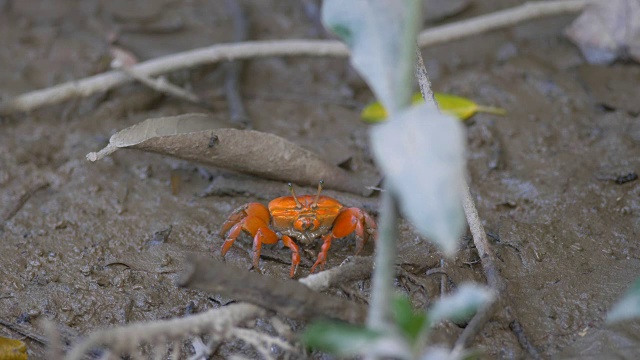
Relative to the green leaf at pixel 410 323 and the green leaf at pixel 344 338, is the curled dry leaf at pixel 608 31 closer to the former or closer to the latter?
the green leaf at pixel 410 323

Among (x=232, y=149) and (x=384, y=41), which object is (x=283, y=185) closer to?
(x=232, y=149)

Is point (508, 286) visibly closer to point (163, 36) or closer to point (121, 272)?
point (121, 272)

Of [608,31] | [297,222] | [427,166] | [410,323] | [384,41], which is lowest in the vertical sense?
[297,222]

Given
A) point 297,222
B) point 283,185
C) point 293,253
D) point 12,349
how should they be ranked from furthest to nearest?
point 283,185 → point 297,222 → point 293,253 → point 12,349

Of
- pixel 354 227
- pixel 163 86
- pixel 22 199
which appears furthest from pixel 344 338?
pixel 163 86

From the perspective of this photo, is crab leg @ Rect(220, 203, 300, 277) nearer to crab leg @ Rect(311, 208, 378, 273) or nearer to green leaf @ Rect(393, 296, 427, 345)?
crab leg @ Rect(311, 208, 378, 273)

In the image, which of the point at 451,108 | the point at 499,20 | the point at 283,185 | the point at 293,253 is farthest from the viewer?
the point at 499,20

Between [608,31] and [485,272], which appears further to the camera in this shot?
[608,31]

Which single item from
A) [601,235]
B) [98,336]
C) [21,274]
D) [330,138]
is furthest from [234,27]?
[98,336]
